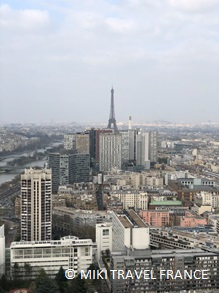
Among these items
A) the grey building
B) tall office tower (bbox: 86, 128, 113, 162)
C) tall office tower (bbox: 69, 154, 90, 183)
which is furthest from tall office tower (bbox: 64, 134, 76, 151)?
the grey building

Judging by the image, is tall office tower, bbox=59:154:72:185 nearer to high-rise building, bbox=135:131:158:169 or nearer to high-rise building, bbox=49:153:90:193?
high-rise building, bbox=49:153:90:193

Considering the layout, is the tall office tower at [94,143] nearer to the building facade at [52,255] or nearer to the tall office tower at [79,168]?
the tall office tower at [79,168]

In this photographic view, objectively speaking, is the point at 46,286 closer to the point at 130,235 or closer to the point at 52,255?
the point at 52,255

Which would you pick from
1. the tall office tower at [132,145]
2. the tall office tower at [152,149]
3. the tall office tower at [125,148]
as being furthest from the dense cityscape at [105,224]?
the tall office tower at [152,149]

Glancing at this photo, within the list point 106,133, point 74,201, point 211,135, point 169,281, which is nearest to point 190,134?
point 211,135

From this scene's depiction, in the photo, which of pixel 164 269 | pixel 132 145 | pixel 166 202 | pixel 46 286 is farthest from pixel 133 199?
pixel 132 145

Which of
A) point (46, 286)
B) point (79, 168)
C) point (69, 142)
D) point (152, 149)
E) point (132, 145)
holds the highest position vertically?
point (69, 142)
